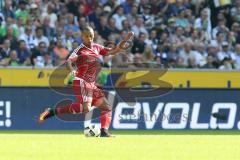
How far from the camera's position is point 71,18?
23.8m

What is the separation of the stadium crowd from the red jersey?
5.84 metres

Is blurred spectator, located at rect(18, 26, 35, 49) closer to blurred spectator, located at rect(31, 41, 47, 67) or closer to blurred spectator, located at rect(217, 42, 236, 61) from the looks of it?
blurred spectator, located at rect(31, 41, 47, 67)

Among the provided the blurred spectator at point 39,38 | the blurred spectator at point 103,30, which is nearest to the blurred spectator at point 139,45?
the blurred spectator at point 103,30

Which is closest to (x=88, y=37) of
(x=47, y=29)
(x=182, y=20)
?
(x=47, y=29)

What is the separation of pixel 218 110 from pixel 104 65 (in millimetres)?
3445

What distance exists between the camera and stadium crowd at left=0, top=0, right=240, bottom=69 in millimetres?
22781

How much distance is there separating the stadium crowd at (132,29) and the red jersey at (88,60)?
5840 mm

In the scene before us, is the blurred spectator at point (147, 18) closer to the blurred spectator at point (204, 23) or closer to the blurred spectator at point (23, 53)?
the blurred spectator at point (204, 23)

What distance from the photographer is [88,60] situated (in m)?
16.4

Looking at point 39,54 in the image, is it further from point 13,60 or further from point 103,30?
point 103,30

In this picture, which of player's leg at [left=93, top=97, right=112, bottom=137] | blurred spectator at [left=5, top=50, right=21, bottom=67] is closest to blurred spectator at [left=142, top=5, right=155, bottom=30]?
blurred spectator at [left=5, top=50, right=21, bottom=67]

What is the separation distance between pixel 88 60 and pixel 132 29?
27.9 feet
